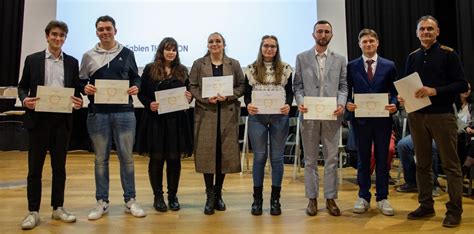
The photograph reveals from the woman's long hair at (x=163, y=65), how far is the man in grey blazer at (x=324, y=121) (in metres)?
0.98

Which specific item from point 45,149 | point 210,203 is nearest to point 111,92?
point 45,149

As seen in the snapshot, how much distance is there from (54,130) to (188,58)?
348 cm

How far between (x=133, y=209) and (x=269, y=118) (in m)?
1.25

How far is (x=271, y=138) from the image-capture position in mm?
3016

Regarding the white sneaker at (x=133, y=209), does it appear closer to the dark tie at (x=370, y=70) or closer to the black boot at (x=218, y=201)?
the black boot at (x=218, y=201)

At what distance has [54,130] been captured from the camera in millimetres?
2787

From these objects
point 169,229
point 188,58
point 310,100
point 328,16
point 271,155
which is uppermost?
point 328,16

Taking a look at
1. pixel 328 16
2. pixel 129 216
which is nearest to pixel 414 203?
pixel 129 216

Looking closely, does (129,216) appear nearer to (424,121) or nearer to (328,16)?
(424,121)

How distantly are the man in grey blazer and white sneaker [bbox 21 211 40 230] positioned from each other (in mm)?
1980

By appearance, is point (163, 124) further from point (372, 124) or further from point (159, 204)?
point (372, 124)

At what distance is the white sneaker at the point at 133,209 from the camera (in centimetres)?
296

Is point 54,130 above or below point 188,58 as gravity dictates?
below

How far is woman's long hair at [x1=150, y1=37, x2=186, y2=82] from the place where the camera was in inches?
121
